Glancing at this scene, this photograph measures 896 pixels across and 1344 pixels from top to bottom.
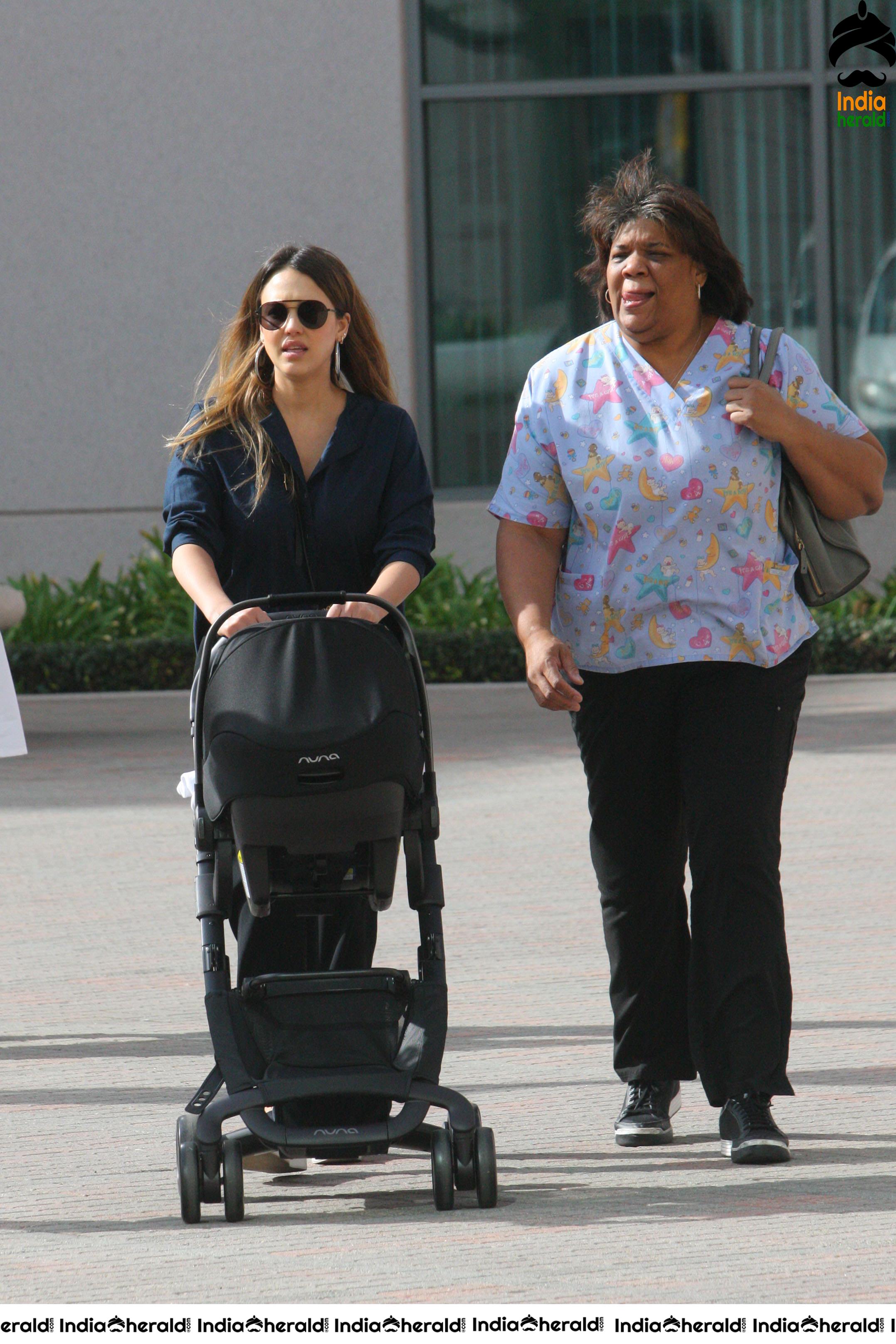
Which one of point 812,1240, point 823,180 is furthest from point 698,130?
point 812,1240

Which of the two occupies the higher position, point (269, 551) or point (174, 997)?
point (269, 551)

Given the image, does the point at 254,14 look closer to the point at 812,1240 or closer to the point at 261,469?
the point at 261,469

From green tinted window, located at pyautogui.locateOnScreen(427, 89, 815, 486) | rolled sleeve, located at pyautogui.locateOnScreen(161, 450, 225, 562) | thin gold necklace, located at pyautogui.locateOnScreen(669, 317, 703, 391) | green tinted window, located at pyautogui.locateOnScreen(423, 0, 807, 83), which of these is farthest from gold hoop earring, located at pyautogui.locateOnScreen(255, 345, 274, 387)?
green tinted window, located at pyautogui.locateOnScreen(423, 0, 807, 83)

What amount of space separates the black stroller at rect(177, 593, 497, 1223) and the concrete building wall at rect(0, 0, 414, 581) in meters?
12.5

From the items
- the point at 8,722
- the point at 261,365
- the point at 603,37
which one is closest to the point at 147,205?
the point at 603,37

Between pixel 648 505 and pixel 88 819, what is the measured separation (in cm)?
550

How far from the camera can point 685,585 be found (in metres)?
4.48

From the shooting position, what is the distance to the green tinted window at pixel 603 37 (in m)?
16.8

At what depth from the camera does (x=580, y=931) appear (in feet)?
22.9

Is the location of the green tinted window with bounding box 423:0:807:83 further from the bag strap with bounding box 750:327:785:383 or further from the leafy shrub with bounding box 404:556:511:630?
the bag strap with bounding box 750:327:785:383

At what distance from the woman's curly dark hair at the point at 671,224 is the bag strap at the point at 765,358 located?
0.09 metres

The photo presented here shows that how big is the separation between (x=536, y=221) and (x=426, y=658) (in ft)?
15.1

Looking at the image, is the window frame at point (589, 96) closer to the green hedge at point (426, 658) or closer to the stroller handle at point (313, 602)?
the green hedge at point (426, 658)

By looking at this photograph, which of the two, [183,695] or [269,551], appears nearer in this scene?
[269,551]
